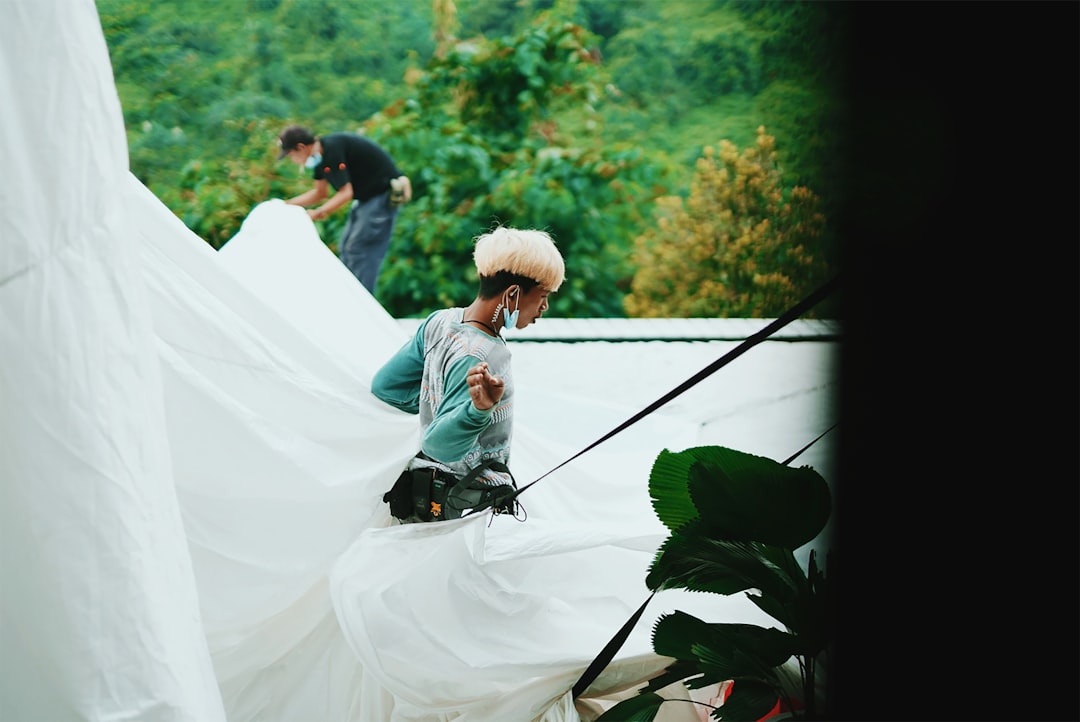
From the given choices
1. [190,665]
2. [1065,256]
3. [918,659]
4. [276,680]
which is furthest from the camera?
[276,680]

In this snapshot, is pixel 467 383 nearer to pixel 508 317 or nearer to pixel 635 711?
pixel 508 317

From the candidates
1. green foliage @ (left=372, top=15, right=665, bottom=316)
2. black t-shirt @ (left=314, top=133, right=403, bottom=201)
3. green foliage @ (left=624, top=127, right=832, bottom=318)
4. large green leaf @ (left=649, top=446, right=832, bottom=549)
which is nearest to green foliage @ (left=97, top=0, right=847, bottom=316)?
green foliage @ (left=372, top=15, right=665, bottom=316)

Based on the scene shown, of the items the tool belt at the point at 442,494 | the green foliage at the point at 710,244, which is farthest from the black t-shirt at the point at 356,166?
the tool belt at the point at 442,494

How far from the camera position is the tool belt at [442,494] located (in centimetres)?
195

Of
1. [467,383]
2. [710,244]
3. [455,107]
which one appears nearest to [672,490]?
[467,383]

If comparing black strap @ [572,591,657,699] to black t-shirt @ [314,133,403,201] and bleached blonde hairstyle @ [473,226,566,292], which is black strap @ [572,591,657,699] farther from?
black t-shirt @ [314,133,403,201]

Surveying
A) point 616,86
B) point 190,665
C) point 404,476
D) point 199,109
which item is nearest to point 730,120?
point 616,86

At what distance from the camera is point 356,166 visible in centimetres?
541

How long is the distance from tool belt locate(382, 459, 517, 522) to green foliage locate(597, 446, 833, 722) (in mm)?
450

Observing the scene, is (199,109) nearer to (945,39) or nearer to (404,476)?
(404,476)

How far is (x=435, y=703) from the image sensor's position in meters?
1.85

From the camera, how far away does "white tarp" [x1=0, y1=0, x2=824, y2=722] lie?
1.07m

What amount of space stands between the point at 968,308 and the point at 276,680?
1.70 m

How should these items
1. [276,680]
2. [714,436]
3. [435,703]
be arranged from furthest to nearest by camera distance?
[714,436], [276,680], [435,703]
